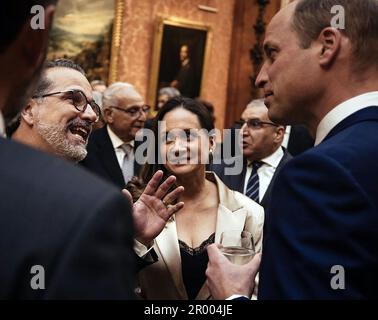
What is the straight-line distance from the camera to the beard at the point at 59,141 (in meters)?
2.62

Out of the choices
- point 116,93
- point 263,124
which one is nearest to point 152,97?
point 116,93

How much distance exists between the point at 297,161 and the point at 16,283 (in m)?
0.89

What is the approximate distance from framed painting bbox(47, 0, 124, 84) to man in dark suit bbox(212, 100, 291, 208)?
15.9 feet

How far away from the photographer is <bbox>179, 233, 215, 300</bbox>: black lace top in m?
2.58

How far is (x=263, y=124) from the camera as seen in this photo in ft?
15.9

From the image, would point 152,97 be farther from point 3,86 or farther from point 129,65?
point 3,86

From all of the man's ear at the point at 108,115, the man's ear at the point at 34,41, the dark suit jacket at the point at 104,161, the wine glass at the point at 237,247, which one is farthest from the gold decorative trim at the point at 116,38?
the man's ear at the point at 34,41

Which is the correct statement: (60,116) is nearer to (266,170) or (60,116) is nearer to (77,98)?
(77,98)

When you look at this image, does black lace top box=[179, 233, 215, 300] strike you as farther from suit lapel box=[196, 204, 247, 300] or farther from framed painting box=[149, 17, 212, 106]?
framed painting box=[149, 17, 212, 106]

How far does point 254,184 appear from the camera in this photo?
464 cm

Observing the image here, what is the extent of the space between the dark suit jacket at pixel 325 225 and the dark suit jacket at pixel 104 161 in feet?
11.2

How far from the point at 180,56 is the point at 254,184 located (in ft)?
18.5

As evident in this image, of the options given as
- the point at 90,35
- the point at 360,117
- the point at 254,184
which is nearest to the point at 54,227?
the point at 360,117

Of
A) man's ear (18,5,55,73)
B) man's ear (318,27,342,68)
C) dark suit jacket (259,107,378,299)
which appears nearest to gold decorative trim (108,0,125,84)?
man's ear (318,27,342,68)
